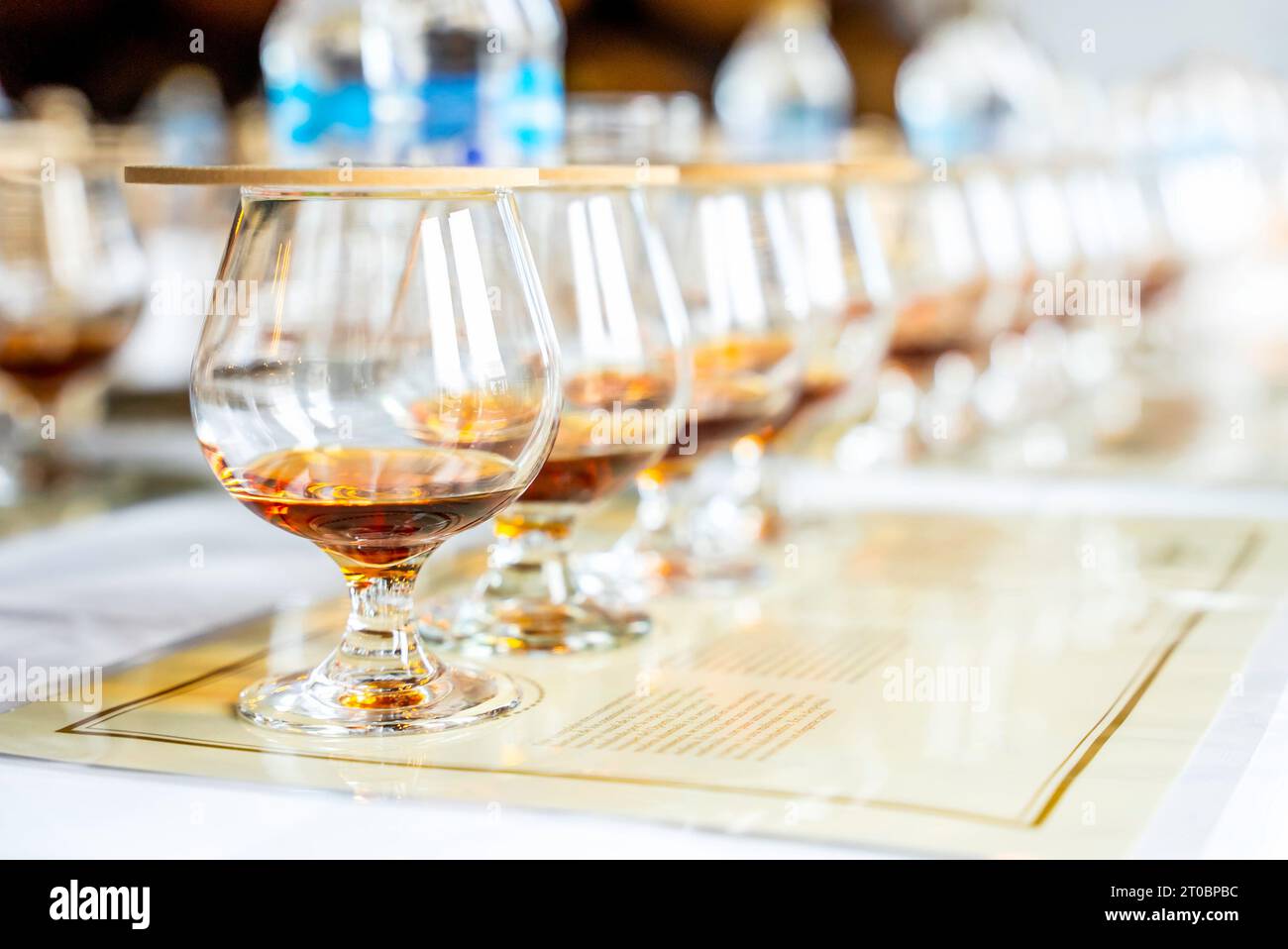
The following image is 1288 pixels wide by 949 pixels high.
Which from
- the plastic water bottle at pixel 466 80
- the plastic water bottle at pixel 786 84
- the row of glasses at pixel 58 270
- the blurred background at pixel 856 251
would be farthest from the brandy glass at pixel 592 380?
the plastic water bottle at pixel 786 84

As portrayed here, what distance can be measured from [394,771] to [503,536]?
0.88 feet

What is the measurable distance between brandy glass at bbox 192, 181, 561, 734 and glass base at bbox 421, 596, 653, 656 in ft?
0.40

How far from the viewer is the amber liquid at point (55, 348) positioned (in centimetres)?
122

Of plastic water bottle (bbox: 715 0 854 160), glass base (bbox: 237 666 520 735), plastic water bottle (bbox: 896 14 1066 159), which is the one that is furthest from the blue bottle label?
plastic water bottle (bbox: 715 0 854 160)

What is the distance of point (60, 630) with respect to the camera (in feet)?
2.67

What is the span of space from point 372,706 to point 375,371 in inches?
5.1

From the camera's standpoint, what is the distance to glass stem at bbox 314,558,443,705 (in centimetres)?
68

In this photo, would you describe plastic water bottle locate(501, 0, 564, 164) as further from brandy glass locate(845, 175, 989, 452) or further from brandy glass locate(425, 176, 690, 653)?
brandy glass locate(845, 175, 989, 452)

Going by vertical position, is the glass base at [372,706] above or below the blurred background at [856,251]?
below

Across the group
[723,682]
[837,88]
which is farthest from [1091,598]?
[837,88]

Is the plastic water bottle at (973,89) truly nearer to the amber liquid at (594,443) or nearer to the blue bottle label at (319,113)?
the blue bottle label at (319,113)

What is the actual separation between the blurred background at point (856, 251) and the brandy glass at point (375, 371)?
0.22 ft

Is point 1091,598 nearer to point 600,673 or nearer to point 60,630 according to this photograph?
point 600,673

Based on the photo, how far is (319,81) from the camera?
5.34 ft
